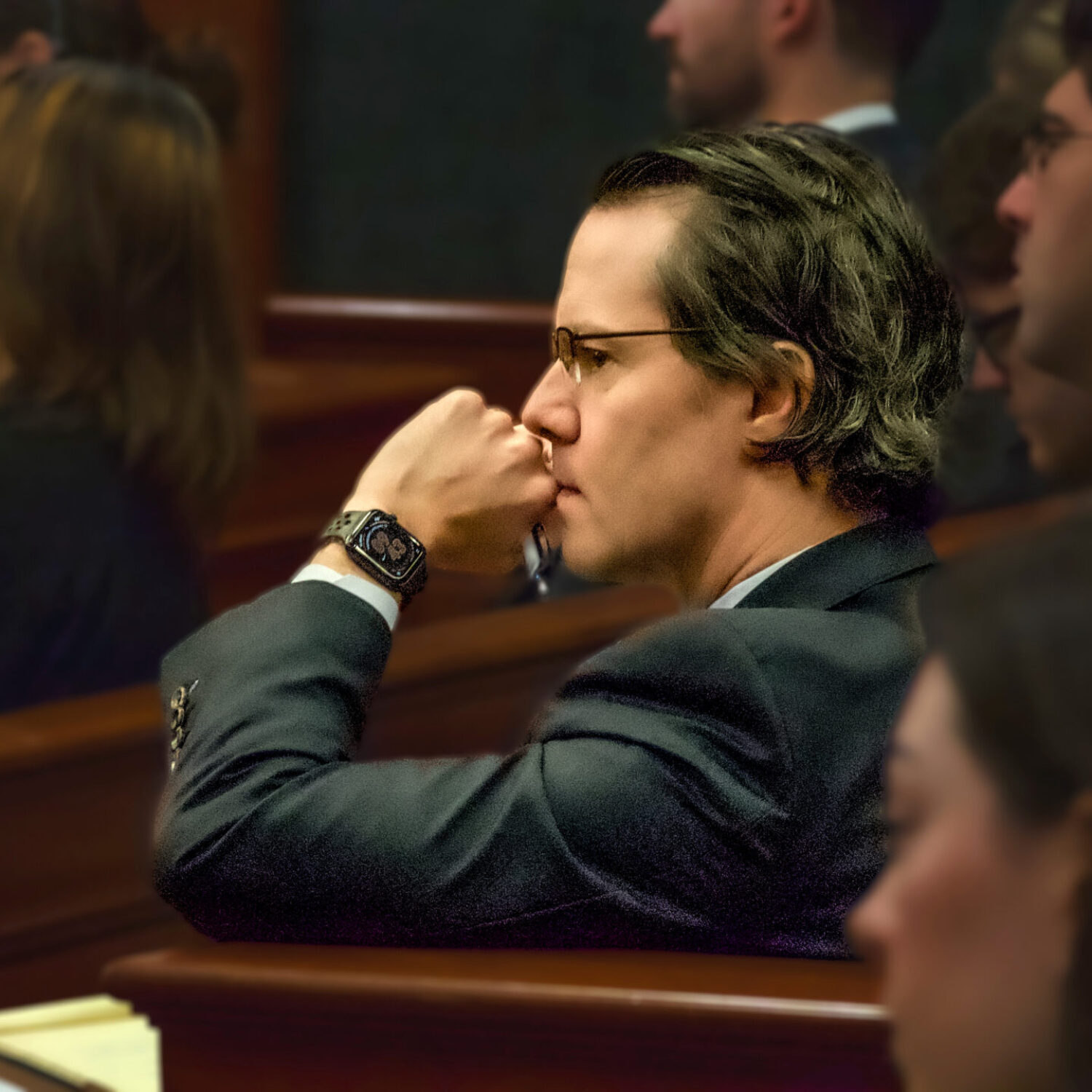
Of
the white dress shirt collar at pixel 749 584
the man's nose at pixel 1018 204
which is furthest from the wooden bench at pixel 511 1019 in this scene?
the man's nose at pixel 1018 204

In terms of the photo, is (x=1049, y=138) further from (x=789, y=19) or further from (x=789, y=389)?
(x=789, y=389)

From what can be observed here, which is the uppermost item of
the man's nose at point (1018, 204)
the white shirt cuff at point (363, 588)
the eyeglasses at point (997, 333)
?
the man's nose at point (1018, 204)

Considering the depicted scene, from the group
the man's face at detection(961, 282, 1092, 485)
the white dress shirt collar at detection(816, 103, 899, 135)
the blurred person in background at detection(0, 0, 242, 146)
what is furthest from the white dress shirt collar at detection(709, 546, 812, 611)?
the blurred person in background at detection(0, 0, 242, 146)

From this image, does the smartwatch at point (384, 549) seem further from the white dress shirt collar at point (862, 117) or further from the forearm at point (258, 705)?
the white dress shirt collar at point (862, 117)

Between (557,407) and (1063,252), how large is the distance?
80 centimetres

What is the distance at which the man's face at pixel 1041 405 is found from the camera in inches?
78.1

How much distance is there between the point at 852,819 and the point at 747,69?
5.88ft

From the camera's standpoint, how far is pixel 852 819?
3.39 feet

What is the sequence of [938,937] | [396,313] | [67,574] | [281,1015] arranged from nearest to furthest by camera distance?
[938,937], [281,1015], [67,574], [396,313]

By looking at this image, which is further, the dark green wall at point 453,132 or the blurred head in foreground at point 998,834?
the dark green wall at point 453,132

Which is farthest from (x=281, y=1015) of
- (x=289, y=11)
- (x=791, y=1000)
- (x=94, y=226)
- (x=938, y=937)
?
(x=289, y=11)

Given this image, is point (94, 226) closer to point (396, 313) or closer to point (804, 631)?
point (396, 313)

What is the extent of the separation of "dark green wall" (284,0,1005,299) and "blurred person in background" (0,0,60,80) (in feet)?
2.25

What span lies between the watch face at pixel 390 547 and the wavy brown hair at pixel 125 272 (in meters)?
1.37
